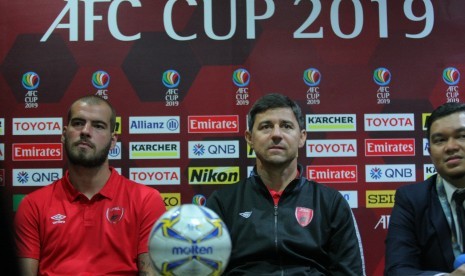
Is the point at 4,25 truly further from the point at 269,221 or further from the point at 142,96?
the point at 269,221

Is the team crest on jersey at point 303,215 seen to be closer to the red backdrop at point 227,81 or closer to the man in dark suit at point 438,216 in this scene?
the man in dark suit at point 438,216

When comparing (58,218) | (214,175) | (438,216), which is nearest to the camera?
(438,216)

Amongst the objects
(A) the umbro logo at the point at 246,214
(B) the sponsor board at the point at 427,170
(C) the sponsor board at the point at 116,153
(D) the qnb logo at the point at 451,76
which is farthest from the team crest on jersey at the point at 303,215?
(D) the qnb logo at the point at 451,76

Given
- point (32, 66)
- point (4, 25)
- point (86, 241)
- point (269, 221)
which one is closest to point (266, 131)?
point (269, 221)

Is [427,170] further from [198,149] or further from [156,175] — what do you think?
[156,175]

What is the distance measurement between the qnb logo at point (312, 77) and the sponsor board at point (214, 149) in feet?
1.71

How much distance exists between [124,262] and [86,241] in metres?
0.19

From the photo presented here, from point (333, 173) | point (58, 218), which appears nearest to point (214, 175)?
point (333, 173)

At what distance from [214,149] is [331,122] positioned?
0.66m

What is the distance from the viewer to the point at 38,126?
284cm

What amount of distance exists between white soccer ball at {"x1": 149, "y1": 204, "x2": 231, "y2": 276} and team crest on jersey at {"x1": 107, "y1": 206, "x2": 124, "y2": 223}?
966mm

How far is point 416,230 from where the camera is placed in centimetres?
217

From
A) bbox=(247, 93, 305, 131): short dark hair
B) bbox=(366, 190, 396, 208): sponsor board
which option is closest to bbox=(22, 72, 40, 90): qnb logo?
bbox=(247, 93, 305, 131): short dark hair

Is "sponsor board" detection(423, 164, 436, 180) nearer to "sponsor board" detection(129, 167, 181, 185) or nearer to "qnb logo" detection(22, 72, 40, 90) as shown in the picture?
"sponsor board" detection(129, 167, 181, 185)
